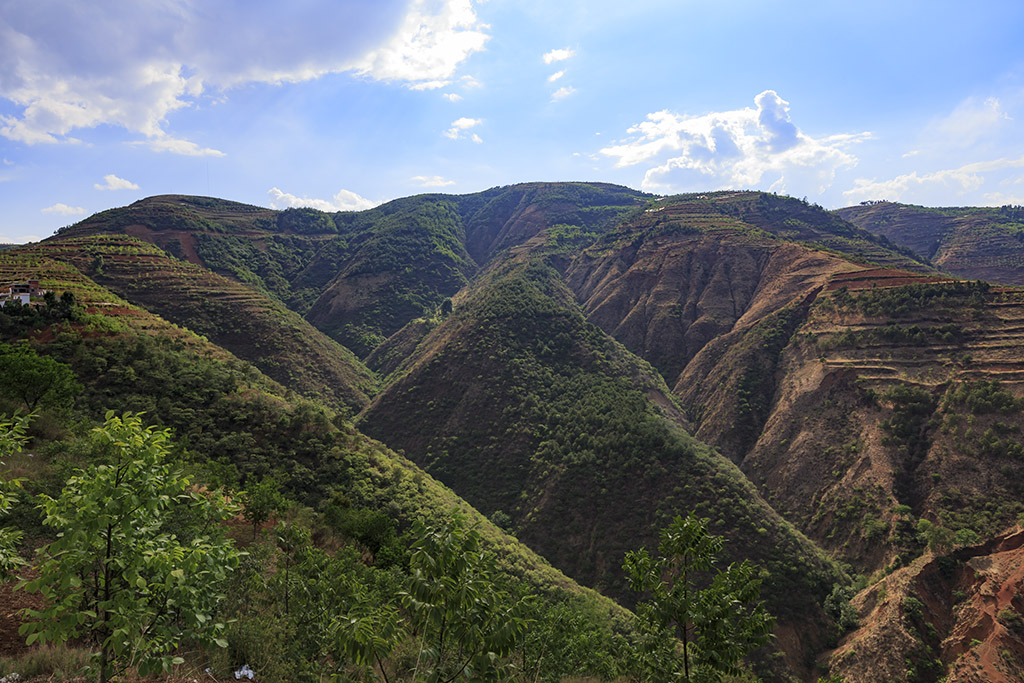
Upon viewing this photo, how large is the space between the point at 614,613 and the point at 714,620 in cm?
3026

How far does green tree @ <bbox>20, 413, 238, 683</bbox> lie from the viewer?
4953mm

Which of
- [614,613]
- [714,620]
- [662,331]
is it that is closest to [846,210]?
[662,331]

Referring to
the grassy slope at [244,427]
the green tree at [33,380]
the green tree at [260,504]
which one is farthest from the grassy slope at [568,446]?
the green tree at [33,380]

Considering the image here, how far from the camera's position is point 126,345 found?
38969mm

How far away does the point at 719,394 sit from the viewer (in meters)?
66.4

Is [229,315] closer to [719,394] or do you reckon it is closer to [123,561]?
[719,394]

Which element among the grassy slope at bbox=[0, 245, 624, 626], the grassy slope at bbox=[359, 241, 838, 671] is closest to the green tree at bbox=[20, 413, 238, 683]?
the grassy slope at bbox=[0, 245, 624, 626]

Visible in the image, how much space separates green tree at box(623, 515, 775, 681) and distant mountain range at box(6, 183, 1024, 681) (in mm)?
32130

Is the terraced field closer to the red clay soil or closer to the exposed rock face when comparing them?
the red clay soil

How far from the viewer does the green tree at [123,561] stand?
495cm

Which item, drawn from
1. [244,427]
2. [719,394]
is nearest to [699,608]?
[244,427]

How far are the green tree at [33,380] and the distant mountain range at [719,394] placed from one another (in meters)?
9.31

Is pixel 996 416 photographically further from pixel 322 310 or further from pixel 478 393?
pixel 322 310

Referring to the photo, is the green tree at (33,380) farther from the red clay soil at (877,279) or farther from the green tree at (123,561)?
the red clay soil at (877,279)
